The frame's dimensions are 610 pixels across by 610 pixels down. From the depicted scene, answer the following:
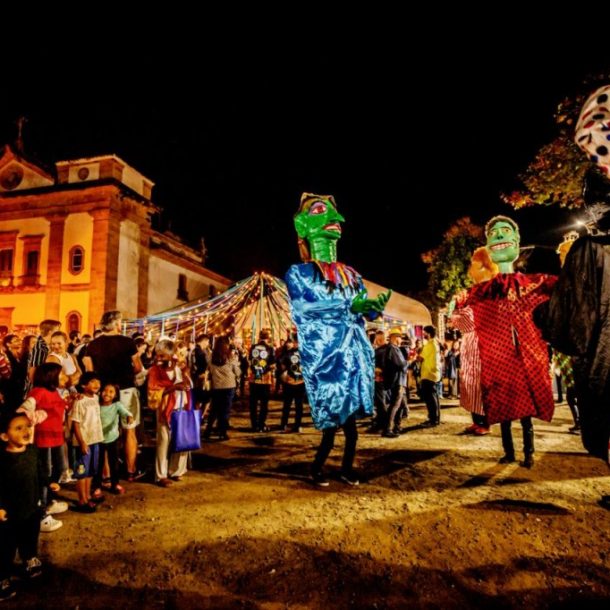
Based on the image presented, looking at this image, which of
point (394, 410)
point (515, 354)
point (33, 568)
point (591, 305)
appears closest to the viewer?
point (591, 305)

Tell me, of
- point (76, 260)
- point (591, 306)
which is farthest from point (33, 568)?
point (76, 260)

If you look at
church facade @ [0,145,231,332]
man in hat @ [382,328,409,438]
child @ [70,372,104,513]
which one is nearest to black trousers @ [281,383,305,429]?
man in hat @ [382,328,409,438]

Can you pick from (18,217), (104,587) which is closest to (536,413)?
(104,587)

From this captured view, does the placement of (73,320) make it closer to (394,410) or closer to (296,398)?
(296,398)

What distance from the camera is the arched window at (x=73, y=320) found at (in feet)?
69.1

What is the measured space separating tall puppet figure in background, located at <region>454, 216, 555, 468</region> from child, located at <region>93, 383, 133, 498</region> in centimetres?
393

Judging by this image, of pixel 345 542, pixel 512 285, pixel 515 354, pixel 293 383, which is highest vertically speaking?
pixel 512 285

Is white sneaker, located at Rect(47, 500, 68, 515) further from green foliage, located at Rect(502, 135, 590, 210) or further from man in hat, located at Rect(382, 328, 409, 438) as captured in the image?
green foliage, located at Rect(502, 135, 590, 210)

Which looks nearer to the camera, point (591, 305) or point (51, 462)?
point (591, 305)

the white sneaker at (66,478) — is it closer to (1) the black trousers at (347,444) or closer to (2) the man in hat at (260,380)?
(1) the black trousers at (347,444)

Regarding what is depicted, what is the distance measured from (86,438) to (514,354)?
4394 millimetres

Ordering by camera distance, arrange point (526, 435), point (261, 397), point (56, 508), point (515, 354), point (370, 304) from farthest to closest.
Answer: point (261, 397)
point (526, 435)
point (515, 354)
point (370, 304)
point (56, 508)

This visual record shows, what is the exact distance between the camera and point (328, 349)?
440cm

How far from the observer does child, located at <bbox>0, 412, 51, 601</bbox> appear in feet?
8.63
